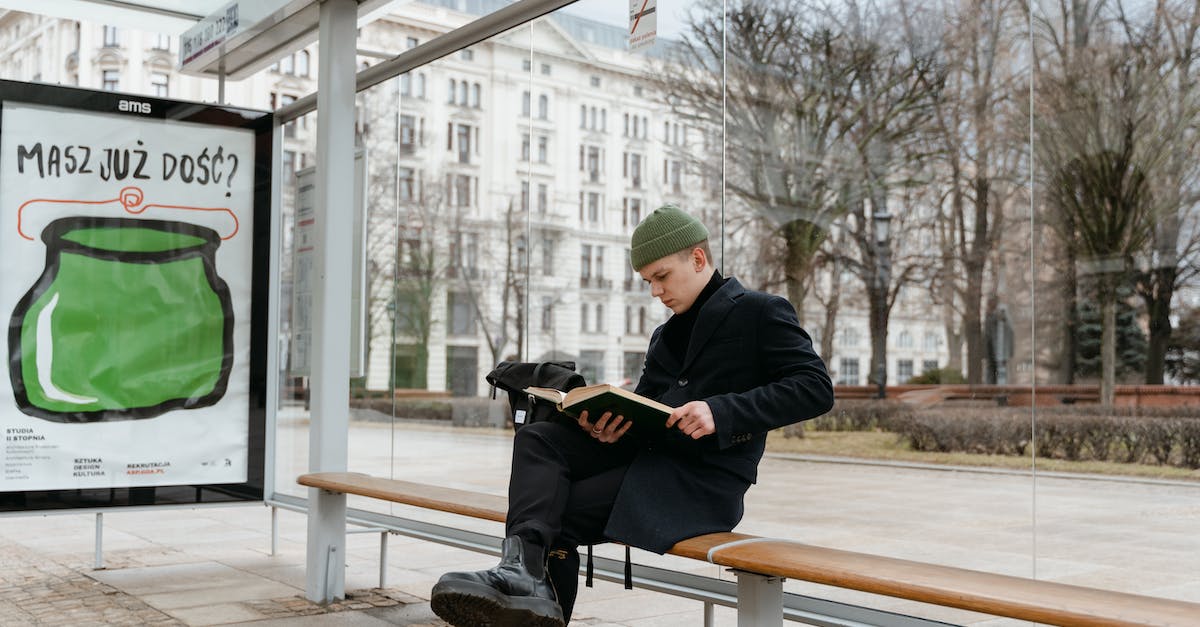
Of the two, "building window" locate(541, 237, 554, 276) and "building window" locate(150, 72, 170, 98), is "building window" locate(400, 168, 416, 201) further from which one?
"building window" locate(150, 72, 170, 98)

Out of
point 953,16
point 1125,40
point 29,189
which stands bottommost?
point 29,189

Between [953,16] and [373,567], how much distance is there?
38.4 ft

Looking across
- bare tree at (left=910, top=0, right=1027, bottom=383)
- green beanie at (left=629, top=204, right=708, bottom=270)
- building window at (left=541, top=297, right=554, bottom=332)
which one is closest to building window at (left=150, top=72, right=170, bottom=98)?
bare tree at (left=910, top=0, right=1027, bottom=383)

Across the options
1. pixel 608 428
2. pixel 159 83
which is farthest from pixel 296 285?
pixel 159 83

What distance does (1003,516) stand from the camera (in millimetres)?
7652

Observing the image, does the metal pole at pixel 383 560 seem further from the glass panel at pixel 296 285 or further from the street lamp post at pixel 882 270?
the street lamp post at pixel 882 270

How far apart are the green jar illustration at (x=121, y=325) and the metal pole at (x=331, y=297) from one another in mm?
1139

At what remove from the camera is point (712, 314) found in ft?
10.6

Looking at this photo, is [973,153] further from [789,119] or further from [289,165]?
[289,165]

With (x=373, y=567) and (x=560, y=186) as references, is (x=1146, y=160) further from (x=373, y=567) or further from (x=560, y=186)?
(x=373, y=567)

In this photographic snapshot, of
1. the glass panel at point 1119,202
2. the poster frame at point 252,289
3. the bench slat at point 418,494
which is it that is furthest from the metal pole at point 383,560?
the glass panel at point 1119,202

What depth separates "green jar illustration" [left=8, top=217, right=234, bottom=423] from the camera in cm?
590

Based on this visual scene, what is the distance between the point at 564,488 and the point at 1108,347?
1028 centimetres

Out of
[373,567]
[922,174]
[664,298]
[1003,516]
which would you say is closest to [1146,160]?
[922,174]
